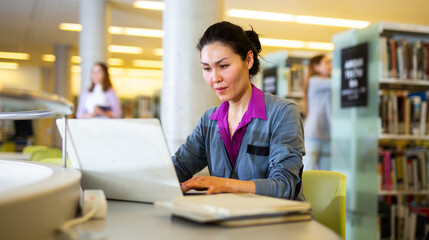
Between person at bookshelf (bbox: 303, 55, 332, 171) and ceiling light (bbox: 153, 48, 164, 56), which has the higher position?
ceiling light (bbox: 153, 48, 164, 56)

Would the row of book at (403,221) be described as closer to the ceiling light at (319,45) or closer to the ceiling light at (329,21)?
the ceiling light at (329,21)

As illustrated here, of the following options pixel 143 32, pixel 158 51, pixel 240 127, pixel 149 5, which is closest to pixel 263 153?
pixel 240 127

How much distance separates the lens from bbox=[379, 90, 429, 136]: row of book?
3662 mm

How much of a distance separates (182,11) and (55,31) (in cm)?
680

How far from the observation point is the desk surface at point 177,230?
0.82 metres

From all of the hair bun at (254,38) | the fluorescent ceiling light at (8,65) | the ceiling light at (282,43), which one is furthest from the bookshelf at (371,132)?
the fluorescent ceiling light at (8,65)

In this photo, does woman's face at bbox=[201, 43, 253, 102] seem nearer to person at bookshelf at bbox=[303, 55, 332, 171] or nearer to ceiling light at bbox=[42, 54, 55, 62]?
person at bookshelf at bbox=[303, 55, 332, 171]

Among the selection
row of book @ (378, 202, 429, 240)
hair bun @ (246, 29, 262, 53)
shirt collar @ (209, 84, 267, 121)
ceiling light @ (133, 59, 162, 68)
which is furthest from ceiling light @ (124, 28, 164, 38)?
shirt collar @ (209, 84, 267, 121)

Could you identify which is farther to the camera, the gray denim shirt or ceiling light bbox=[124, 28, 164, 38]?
ceiling light bbox=[124, 28, 164, 38]

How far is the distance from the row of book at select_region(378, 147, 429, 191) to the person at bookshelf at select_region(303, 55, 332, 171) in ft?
2.35

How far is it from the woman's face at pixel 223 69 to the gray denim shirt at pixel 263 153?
4.7 inches

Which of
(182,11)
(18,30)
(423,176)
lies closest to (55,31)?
(18,30)

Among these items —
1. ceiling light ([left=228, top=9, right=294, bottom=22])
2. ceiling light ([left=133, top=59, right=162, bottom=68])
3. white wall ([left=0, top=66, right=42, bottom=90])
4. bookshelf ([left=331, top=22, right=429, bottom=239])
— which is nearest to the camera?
bookshelf ([left=331, top=22, right=429, bottom=239])

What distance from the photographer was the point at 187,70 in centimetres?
293
